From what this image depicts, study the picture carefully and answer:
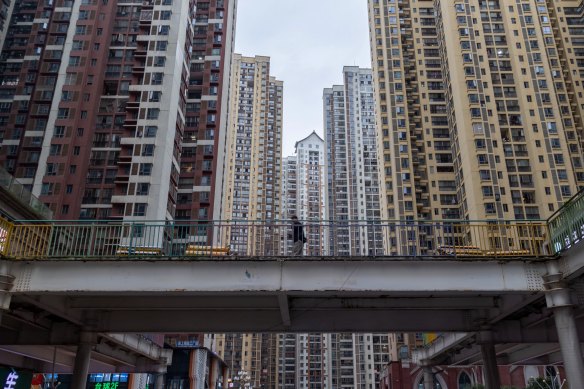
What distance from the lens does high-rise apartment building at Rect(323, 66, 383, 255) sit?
135 metres

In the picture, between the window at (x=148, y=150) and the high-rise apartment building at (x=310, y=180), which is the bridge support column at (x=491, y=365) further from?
the high-rise apartment building at (x=310, y=180)

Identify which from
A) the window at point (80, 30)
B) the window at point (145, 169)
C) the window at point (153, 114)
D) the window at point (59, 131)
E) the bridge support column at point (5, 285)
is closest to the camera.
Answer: the bridge support column at point (5, 285)

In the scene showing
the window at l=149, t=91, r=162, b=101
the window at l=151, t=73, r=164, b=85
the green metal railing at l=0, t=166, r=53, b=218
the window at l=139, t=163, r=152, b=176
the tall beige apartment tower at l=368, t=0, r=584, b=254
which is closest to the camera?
the green metal railing at l=0, t=166, r=53, b=218

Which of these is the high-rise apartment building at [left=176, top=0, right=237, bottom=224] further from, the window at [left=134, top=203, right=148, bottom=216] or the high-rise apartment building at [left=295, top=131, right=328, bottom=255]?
the high-rise apartment building at [left=295, top=131, right=328, bottom=255]

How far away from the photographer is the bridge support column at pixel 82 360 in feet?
66.6

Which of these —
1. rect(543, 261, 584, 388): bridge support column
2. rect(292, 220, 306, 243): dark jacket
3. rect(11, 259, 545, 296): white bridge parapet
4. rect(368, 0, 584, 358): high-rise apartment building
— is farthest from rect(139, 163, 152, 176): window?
rect(543, 261, 584, 388): bridge support column

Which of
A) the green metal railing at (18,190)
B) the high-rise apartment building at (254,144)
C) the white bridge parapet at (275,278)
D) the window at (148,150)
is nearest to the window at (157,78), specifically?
the window at (148,150)

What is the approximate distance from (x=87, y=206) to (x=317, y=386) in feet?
289

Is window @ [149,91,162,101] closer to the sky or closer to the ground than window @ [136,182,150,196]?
closer to the sky

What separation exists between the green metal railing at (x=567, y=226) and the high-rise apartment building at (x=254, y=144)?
10967cm

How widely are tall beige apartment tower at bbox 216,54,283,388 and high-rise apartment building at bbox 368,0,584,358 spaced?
45.9m

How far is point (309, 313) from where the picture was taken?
19.5 m

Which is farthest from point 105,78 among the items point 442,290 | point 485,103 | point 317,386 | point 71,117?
point 317,386

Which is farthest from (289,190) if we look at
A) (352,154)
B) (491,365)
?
(491,365)
